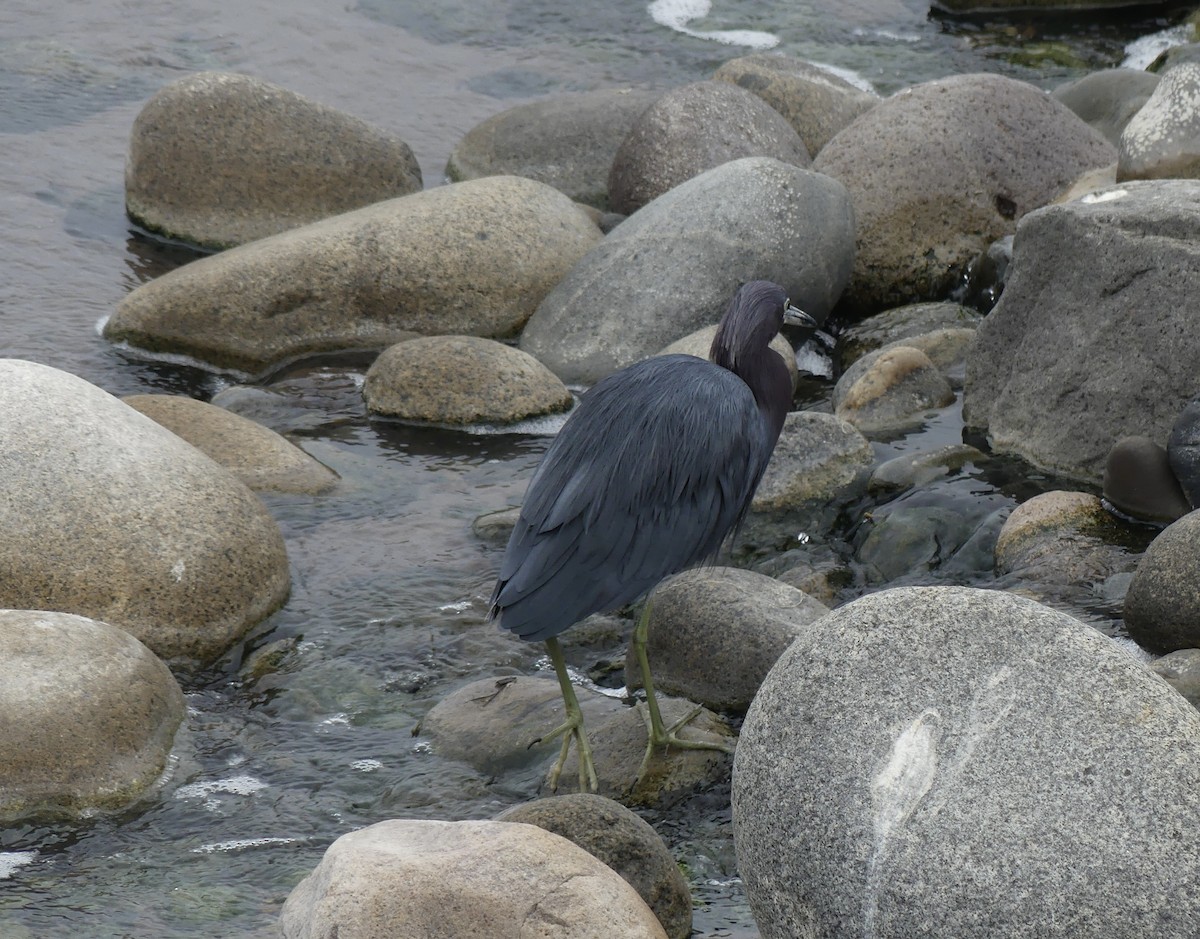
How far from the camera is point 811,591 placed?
6.14 m

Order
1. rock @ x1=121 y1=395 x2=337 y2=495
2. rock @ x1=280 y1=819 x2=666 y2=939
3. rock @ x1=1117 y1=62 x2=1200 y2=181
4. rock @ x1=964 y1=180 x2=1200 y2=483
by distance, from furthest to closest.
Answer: rock @ x1=1117 y1=62 x2=1200 y2=181 < rock @ x1=121 y1=395 x2=337 y2=495 < rock @ x1=964 y1=180 x2=1200 y2=483 < rock @ x1=280 y1=819 x2=666 y2=939

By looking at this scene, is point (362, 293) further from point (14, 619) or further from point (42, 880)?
point (42, 880)

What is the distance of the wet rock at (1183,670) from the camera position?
4.55 metres

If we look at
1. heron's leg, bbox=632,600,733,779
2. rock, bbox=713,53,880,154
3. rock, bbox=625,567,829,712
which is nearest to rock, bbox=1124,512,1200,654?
rock, bbox=625,567,829,712

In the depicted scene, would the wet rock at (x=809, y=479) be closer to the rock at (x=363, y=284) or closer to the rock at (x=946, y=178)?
the rock at (x=946, y=178)

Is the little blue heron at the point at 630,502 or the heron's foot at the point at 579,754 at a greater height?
the little blue heron at the point at 630,502

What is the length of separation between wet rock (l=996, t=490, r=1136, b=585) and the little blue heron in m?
1.50

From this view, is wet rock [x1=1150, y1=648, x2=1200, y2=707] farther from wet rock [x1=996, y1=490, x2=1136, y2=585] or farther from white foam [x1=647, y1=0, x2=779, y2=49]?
white foam [x1=647, y1=0, x2=779, y2=49]

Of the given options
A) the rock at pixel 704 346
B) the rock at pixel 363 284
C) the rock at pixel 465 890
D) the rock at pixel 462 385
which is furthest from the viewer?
the rock at pixel 363 284

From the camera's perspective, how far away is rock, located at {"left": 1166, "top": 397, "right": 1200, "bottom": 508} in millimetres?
6086

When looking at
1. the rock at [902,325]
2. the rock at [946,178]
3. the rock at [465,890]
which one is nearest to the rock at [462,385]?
the rock at [902,325]

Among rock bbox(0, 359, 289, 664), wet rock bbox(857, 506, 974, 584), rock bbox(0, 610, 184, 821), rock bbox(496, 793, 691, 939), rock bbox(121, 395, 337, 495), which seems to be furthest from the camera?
rock bbox(121, 395, 337, 495)

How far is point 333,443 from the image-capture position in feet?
25.2

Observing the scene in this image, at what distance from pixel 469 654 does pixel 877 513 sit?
199 cm
